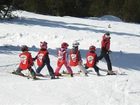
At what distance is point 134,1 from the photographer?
69375mm

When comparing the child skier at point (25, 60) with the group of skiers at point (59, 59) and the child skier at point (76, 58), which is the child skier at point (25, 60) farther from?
the child skier at point (76, 58)

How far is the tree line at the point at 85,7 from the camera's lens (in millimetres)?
60594

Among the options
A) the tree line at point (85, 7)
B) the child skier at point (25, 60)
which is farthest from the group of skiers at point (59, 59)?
the tree line at point (85, 7)

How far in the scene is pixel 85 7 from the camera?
2665 inches

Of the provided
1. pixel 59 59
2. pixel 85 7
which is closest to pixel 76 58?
pixel 59 59

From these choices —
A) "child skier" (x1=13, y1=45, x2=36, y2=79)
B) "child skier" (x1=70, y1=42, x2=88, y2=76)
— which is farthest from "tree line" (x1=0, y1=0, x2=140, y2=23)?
"child skier" (x1=13, y1=45, x2=36, y2=79)

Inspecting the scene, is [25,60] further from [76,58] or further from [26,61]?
[76,58]

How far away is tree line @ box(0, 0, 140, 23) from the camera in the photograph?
199 feet

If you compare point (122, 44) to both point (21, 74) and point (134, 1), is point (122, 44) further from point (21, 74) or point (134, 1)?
point (134, 1)

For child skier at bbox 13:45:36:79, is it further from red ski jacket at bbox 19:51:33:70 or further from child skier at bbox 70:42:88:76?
child skier at bbox 70:42:88:76

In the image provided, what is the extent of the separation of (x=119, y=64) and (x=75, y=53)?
5148mm

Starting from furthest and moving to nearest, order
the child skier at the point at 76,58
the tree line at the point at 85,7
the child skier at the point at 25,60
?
1. the tree line at the point at 85,7
2. the child skier at the point at 76,58
3. the child skier at the point at 25,60

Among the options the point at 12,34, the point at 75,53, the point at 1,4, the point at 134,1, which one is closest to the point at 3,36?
the point at 12,34

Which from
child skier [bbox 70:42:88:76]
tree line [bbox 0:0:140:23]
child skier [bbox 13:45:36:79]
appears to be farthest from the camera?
tree line [bbox 0:0:140:23]
